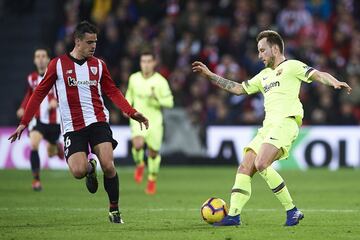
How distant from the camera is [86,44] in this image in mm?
10289

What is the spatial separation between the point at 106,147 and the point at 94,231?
1.03 m

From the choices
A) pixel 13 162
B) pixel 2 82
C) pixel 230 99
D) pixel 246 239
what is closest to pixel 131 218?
pixel 246 239

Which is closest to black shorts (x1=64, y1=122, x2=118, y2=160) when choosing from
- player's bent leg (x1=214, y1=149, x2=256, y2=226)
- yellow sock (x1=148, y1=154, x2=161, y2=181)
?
player's bent leg (x1=214, y1=149, x2=256, y2=226)

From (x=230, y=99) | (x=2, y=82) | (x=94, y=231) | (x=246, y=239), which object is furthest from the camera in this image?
(x=2, y=82)

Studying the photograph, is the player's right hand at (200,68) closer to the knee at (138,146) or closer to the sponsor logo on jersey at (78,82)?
the sponsor logo on jersey at (78,82)

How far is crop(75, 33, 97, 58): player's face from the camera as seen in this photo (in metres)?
10.2

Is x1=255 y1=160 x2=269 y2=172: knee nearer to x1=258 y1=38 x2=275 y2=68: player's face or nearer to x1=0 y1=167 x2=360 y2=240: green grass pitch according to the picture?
x1=0 y1=167 x2=360 y2=240: green grass pitch

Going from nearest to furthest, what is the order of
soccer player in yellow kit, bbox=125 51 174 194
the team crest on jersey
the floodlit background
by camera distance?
the team crest on jersey → soccer player in yellow kit, bbox=125 51 174 194 → the floodlit background

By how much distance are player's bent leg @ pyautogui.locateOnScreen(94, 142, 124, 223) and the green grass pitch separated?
16 centimetres

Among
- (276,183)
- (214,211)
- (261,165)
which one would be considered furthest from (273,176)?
(214,211)

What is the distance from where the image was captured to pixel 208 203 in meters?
10.2

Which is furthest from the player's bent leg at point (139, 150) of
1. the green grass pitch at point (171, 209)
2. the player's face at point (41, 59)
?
the player's face at point (41, 59)

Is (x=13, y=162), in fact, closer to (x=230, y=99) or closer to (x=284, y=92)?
(x=230, y=99)

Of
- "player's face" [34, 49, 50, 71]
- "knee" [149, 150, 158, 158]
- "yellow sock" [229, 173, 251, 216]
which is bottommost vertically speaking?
"yellow sock" [229, 173, 251, 216]
